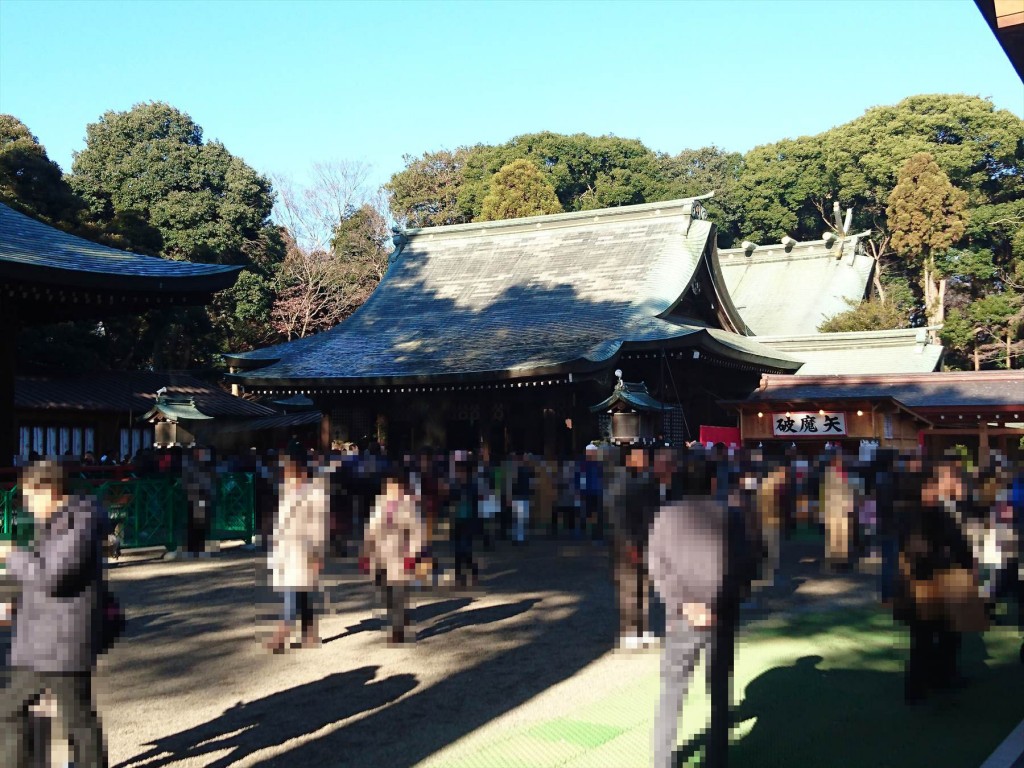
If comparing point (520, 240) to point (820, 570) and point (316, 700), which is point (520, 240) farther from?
point (316, 700)

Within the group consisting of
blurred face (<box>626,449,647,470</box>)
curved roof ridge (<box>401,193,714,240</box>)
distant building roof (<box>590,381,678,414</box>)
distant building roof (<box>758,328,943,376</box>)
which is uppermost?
curved roof ridge (<box>401,193,714,240</box>)

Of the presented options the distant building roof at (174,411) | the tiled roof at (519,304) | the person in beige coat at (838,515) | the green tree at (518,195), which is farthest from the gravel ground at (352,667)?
the green tree at (518,195)

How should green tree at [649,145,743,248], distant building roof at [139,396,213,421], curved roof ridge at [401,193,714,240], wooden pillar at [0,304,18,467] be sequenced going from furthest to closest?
green tree at [649,145,743,248] < curved roof ridge at [401,193,714,240] < distant building roof at [139,396,213,421] < wooden pillar at [0,304,18,467]

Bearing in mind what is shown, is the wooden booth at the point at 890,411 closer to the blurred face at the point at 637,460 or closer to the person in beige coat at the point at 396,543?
the blurred face at the point at 637,460

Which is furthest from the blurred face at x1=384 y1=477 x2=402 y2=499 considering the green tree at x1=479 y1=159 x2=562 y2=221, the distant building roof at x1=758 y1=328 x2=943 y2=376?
the green tree at x1=479 y1=159 x2=562 y2=221

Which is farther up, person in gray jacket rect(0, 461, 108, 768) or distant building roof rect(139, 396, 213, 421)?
distant building roof rect(139, 396, 213, 421)

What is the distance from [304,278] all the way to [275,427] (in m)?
10.3

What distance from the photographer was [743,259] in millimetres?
45562

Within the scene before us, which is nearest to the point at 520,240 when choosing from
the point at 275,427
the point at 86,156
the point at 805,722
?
the point at 275,427

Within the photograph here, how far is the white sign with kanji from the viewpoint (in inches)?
829

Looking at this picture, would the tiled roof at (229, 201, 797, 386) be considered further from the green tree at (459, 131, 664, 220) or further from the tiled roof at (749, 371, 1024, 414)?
the green tree at (459, 131, 664, 220)

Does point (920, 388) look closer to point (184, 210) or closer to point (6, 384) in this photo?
point (6, 384)

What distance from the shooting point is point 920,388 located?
2483 centimetres

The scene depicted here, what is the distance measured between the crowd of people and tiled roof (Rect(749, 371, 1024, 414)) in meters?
8.87
